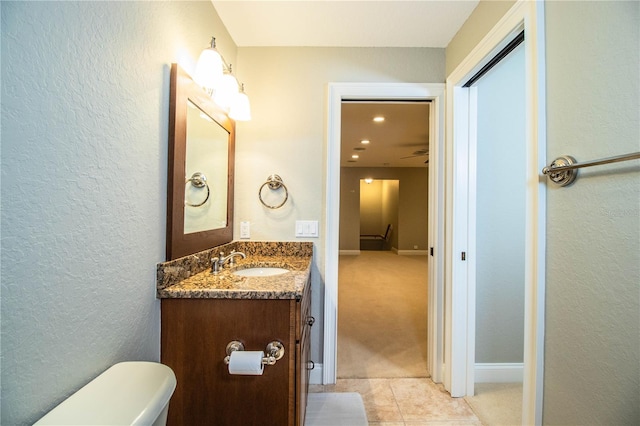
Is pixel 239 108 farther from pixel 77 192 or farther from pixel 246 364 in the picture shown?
pixel 246 364

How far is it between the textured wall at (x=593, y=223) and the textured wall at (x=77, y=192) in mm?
1511

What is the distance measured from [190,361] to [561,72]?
5.77 ft

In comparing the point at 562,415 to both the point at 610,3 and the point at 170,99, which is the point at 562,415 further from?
the point at 170,99

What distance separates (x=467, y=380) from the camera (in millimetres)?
1724

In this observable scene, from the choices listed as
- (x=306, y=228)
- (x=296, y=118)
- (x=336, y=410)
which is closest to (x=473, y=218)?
(x=306, y=228)

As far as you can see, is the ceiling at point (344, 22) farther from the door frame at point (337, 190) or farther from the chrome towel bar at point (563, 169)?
the chrome towel bar at point (563, 169)

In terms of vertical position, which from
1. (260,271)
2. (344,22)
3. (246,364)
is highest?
(344,22)

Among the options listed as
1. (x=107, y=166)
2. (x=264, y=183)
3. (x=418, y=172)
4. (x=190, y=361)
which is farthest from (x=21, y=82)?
(x=418, y=172)

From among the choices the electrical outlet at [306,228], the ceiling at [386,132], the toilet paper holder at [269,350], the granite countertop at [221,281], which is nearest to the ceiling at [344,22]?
the ceiling at [386,132]

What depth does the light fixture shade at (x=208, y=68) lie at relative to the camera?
1.25 meters

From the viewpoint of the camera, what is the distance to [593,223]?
2.64 feet

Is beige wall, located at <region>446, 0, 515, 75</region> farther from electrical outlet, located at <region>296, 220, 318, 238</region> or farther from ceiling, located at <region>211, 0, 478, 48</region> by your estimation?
electrical outlet, located at <region>296, 220, 318, 238</region>

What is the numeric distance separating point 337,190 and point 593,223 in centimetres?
129

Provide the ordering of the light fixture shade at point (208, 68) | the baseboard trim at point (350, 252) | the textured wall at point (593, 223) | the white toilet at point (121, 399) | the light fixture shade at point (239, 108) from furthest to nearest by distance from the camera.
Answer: the baseboard trim at point (350, 252) → the light fixture shade at point (239, 108) → the light fixture shade at point (208, 68) → the textured wall at point (593, 223) → the white toilet at point (121, 399)
